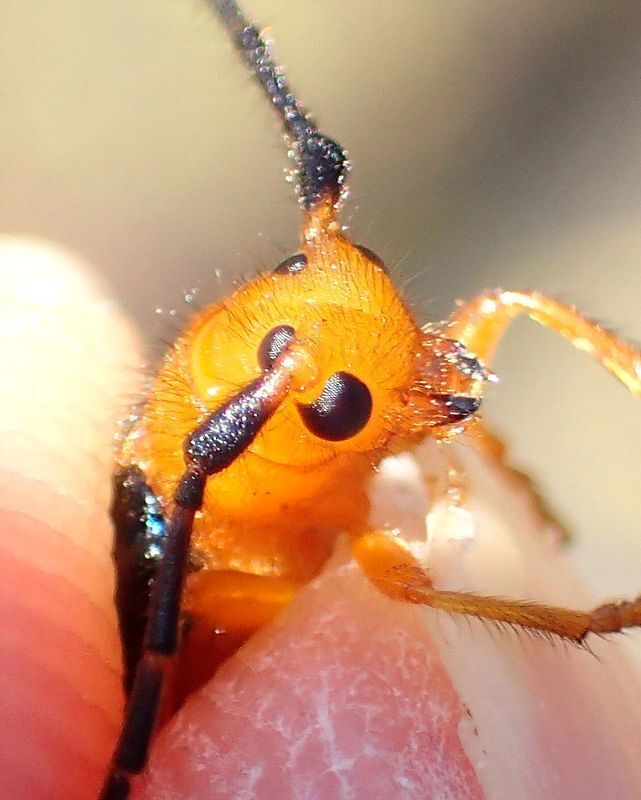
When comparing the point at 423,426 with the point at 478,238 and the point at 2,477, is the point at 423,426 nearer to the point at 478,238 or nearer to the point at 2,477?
the point at 2,477

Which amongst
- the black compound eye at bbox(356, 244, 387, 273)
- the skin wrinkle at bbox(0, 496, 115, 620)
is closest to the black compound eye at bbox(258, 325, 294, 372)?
the black compound eye at bbox(356, 244, 387, 273)

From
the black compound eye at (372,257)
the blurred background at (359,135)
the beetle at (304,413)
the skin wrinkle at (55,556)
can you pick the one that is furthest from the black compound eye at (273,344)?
the blurred background at (359,135)

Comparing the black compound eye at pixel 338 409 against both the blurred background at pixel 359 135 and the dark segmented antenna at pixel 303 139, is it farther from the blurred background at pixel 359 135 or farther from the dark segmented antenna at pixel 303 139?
the blurred background at pixel 359 135

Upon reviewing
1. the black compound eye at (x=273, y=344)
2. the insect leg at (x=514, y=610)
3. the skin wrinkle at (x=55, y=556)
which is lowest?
the insect leg at (x=514, y=610)

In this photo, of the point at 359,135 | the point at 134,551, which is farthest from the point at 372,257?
the point at 359,135

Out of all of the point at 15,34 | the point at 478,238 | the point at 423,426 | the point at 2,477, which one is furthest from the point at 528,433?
the point at 15,34

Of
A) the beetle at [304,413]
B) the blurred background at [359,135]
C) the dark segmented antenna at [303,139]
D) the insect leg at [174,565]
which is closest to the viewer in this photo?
the insect leg at [174,565]

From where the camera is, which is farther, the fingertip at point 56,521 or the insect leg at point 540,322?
the insect leg at point 540,322

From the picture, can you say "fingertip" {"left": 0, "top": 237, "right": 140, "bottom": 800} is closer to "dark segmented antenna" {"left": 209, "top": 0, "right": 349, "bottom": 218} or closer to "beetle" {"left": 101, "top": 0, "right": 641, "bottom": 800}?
"beetle" {"left": 101, "top": 0, "right": 641, "bottom": 800}
